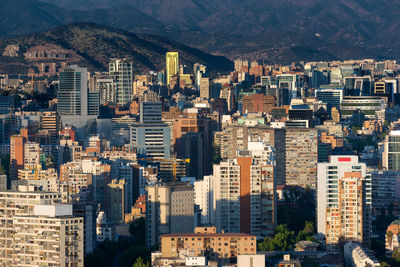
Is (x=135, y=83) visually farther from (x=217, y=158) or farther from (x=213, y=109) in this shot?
(x=217, y=158)

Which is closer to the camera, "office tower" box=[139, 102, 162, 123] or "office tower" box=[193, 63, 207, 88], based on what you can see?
"office tower" box=[139, 102, 162, 123]

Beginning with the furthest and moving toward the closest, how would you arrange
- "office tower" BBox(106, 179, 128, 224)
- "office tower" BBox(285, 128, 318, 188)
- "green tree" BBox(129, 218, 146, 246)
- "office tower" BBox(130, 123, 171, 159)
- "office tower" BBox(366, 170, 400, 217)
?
"office tower" BBox(130, 123, 171, 159)
"office tower" BBox(285, 128, 318, 188)
"office tower" BBox(366, 170, 400, 217)
"office tower" BBox(106, 179, 128, 224)
"green tree" BBox(129, 218, 146, 246)

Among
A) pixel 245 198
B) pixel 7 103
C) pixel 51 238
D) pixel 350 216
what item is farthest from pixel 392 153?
pixel 51 238

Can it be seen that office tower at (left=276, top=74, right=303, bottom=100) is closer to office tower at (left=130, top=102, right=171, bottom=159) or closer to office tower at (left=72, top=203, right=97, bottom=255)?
office tower at (left=130, top=102, right=171, bottom=159)

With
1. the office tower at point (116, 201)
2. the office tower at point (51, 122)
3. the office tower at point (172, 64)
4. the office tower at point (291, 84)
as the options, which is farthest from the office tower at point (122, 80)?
the office tower at point (116, 201)

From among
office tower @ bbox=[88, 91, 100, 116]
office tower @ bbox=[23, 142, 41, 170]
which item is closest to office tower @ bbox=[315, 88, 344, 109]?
office tower @ bbox=[88, 91, 100, 116]

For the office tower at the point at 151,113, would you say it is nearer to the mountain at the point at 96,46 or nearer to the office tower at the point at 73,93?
the office tower at the point at 73,93

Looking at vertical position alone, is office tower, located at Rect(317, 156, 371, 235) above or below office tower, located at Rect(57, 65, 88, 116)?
below
